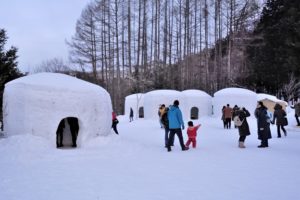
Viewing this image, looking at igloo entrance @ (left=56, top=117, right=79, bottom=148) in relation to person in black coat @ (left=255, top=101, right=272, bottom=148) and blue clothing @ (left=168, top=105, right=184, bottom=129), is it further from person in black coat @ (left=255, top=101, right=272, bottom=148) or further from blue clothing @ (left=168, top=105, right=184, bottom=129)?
person in black coat @ (left=255, top=101, right=272, bottom=148)

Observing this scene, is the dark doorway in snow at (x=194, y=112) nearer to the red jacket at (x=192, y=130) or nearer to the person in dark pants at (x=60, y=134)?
the person in dark pants at (x=60, y=134)

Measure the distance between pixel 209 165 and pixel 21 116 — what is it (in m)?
6.97

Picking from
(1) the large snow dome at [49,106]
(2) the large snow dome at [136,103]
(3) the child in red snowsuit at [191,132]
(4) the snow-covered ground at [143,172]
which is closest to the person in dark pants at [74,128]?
(1) the large snow dome at [49,106]

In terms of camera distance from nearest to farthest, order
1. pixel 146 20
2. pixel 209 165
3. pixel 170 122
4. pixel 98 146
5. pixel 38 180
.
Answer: pixel 38 180
pixel 209 165
pixel 170 122
pixel 98 146
pixel 146 20

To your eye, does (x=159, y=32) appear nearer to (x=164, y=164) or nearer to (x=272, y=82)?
(x=272, y=82)

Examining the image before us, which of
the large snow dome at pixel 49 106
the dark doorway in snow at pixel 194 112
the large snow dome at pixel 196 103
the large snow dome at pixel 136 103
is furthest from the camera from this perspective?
the large snow dome at pixel 136 103

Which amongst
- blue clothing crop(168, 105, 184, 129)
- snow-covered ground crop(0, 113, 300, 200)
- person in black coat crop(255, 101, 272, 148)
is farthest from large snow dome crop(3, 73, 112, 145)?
person in black coat crop(255, 101, 272, 148)

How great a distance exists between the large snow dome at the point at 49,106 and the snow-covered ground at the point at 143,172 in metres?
0.49

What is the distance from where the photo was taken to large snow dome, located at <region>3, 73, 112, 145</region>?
12.5 meters

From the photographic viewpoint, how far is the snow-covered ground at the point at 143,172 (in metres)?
6.49

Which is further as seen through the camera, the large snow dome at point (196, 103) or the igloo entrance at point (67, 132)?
the large snow dome at point (196, 103)

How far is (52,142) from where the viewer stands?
41.1 feet

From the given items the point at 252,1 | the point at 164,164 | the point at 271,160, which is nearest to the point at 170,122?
the point at 164,164

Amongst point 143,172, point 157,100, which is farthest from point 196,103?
point 143,172
